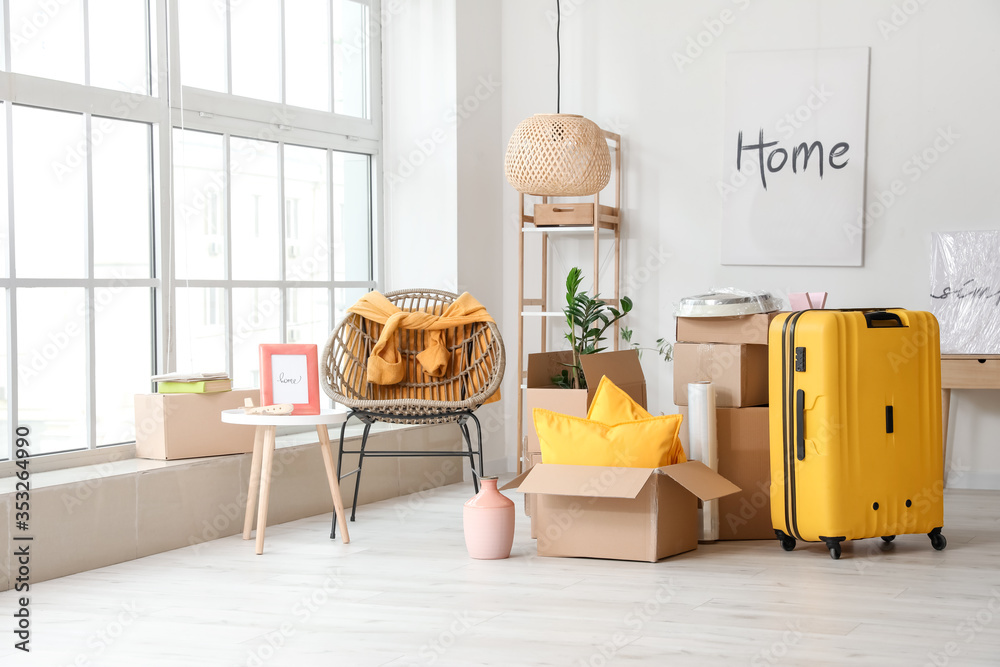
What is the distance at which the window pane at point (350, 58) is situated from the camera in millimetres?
4738

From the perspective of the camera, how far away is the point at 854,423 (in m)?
3.05

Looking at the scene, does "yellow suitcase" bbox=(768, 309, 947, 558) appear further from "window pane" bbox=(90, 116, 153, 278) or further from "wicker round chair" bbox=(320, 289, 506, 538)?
"window pane" bbox=(90, 116, 153, 278)

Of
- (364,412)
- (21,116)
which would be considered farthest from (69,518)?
(21,116)

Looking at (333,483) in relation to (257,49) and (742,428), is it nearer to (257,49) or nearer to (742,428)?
(742,428)

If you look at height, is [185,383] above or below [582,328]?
below

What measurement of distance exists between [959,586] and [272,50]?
129 inches

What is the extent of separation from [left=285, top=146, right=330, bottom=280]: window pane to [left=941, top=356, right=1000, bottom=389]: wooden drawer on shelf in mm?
2643

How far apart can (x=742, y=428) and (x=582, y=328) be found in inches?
46.1

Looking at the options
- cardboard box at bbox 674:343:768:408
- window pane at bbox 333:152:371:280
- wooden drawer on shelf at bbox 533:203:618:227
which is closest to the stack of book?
window pane at bbox 333:152:371:280

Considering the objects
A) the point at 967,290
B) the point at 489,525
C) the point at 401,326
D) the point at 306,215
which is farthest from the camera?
the point at 306,215

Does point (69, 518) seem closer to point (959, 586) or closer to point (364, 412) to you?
point (364, 412)

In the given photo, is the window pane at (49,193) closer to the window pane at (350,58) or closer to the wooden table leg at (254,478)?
the wooden table leg at (254,478)

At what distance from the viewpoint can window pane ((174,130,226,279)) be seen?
386 centimetres

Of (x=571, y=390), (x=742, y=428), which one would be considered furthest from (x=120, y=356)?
Answer: (x=742, y=428)
